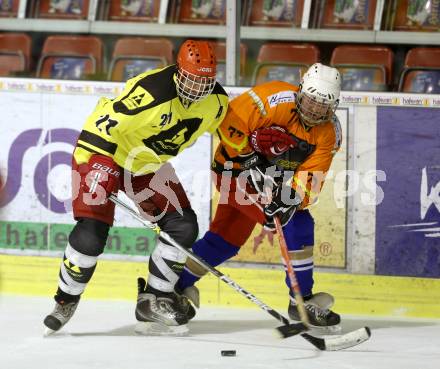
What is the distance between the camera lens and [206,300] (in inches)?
190

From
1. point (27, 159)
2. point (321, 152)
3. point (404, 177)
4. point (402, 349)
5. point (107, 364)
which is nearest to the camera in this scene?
point (107, 364)

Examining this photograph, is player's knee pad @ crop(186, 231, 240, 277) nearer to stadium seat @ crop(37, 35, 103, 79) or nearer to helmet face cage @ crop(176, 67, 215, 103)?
helmet face cage @ crop(176, 67, 215, 103)

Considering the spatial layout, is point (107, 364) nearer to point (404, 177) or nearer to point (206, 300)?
point (206, 300)

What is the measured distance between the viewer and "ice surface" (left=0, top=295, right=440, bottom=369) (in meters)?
3.57

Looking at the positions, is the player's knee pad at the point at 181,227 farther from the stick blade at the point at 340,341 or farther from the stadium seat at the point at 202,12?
Result: the stadium seat at the point at 202,12

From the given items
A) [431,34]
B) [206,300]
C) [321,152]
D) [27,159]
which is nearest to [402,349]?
[321,152]

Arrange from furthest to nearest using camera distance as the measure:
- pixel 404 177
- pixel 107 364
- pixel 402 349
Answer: pixel 404 177, pixel 402 349, pixel 107 364

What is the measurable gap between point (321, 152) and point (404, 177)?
688 mm

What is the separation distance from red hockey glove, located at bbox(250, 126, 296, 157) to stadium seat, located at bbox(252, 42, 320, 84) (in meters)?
0.92

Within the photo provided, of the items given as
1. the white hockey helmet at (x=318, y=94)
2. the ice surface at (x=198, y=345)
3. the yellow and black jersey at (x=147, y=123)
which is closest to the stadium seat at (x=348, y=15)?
the white hockey helmet at (x=318, y=94)

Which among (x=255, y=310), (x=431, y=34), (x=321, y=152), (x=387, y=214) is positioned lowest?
(x=255, y=310)

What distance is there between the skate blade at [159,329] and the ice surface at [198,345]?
0.13 feet

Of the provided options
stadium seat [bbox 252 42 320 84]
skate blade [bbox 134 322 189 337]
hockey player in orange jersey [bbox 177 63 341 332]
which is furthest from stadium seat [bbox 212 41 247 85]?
skate blade [bbox 134 322 189 337]

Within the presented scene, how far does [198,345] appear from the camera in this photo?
3895 mm
